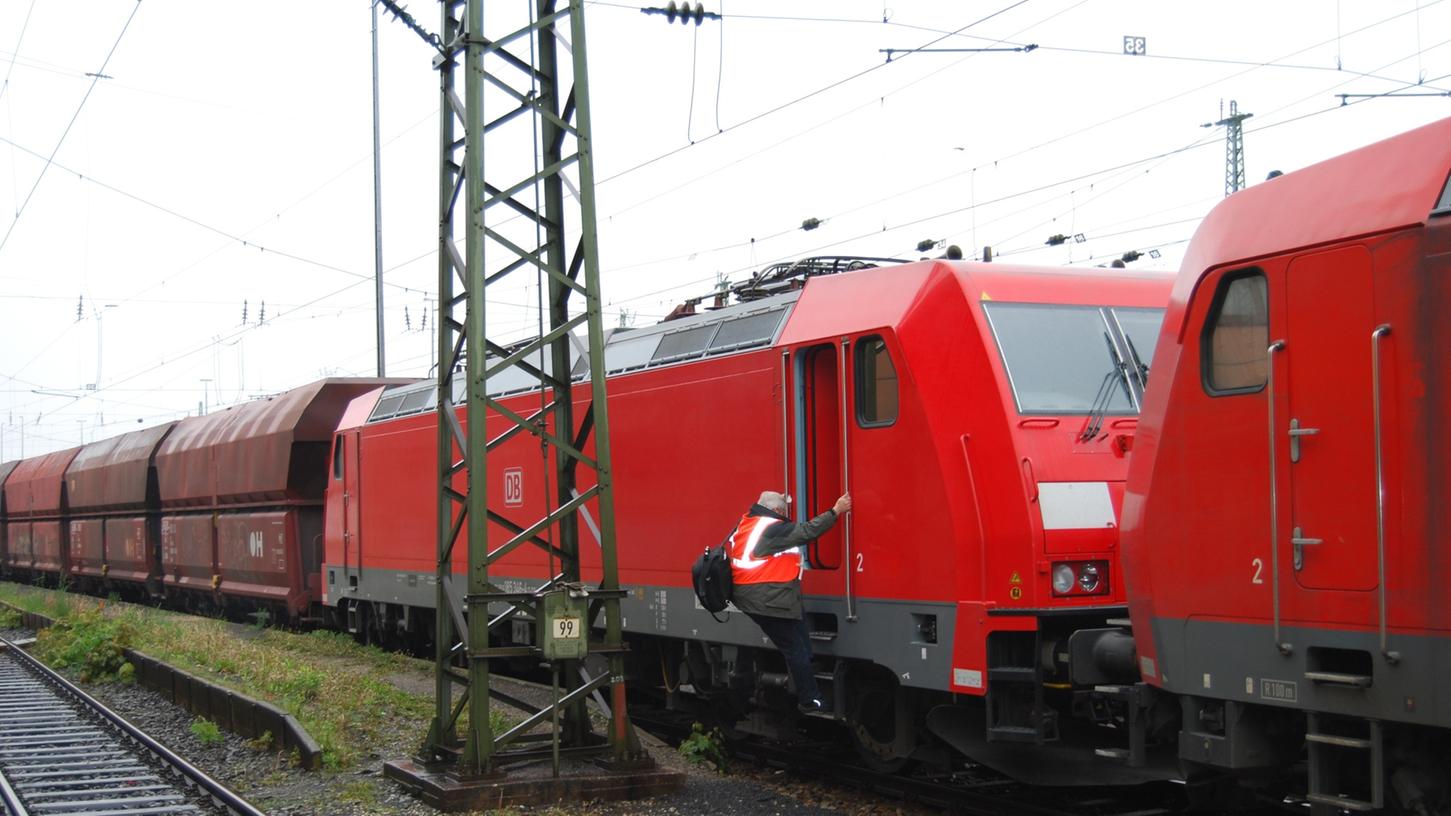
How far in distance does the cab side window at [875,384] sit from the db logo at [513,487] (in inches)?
221

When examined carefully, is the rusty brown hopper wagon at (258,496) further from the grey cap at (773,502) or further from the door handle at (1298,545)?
the door handle at (1298,545)

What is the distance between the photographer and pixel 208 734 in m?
12.5

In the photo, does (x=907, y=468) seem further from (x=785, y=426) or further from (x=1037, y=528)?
(x=785, y=426)

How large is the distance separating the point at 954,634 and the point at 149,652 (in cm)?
1280

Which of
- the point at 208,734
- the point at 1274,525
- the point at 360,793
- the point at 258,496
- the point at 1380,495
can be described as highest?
the point at 1380,495

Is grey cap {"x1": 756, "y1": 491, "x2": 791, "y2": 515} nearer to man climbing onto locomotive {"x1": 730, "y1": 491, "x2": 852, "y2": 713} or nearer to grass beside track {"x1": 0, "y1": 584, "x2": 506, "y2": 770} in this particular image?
man climbing onto locomotive {"x1": 730, "y1": 491, "x2": 852, "y2": 713}

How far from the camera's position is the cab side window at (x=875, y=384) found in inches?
357

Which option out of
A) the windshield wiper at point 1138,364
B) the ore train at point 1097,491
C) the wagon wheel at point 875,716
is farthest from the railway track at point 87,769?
the windshield wiper at point 1138,364

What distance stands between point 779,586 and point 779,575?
0.08 m

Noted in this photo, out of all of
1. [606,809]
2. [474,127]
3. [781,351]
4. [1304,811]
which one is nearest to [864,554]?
[781,351]

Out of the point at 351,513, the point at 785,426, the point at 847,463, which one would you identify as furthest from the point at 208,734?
the point at 351,513

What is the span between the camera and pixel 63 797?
34.6 feet

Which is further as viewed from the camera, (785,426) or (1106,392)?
(785,426)

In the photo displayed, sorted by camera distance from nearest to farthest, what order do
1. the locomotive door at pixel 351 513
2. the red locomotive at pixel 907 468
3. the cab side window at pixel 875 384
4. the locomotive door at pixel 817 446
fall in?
the red locomotive at pixel 907 468
the cab side window at pixel 875 384
the locomotive door at pixel 817 446
the locomotive door at pixel 351 513
